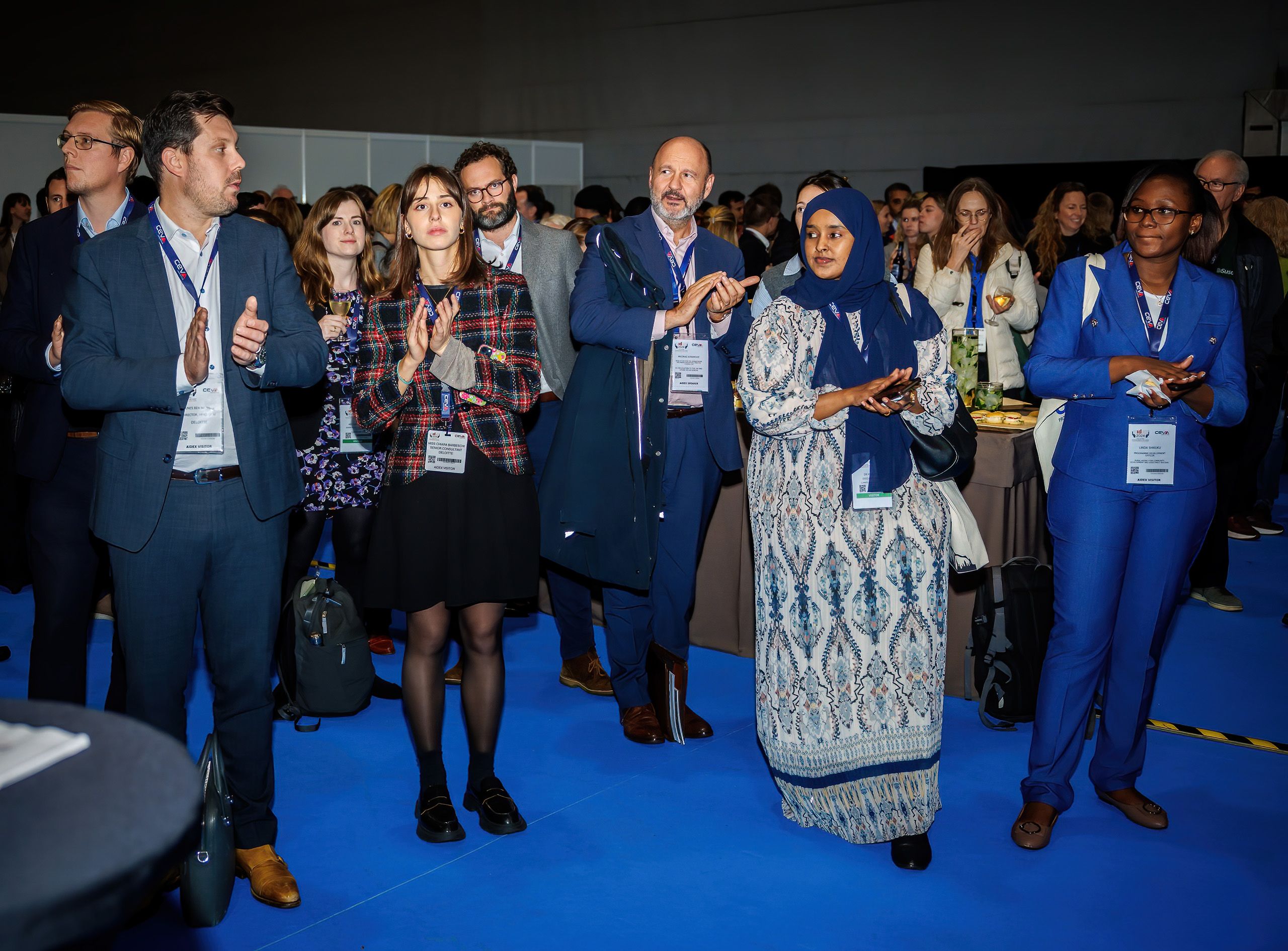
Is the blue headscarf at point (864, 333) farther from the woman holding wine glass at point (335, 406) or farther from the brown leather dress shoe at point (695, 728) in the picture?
the woman holding wine glass at point (335, 406)

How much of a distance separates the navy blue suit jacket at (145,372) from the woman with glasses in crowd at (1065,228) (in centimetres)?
496

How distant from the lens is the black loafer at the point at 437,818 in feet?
9.16

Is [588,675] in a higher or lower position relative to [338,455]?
lower

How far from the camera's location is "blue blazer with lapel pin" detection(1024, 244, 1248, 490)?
269 cm

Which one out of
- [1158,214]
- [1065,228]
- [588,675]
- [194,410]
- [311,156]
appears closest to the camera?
[194,410]

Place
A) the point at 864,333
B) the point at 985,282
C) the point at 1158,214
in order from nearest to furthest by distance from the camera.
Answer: the point at 1158,214, the point at 864,333, the point at 985,282

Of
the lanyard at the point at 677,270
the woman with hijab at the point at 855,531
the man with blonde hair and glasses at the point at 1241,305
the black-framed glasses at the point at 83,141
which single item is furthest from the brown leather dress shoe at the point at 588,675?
the man with blonde hair and glasses at the point at 1241,305

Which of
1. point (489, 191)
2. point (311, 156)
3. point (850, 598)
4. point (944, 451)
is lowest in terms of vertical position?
point (850, 598)

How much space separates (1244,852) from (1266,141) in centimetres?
814

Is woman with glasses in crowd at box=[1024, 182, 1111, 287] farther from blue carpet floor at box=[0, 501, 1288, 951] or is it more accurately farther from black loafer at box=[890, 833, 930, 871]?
black loafer at box=[890, 833, 930, 871]

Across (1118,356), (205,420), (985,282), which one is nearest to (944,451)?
(1118,356)

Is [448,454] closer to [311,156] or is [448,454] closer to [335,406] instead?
[335,406]

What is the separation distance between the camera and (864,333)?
9.08ft

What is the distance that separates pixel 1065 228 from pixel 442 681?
194 inches
